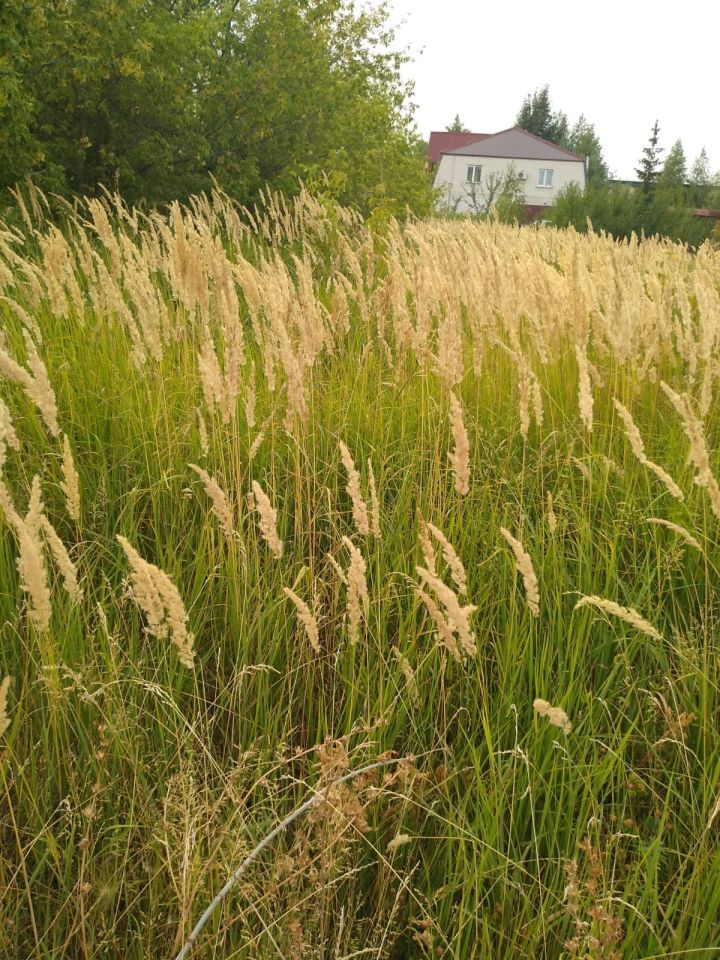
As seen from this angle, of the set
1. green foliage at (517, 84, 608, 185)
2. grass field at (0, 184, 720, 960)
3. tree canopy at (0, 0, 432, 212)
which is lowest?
grass field at (0, 184, 720, 960)

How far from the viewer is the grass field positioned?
123cm

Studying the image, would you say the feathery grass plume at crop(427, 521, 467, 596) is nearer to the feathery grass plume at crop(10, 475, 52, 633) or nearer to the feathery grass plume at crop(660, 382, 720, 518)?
the feathery grass plume at crop(660, 382, 720, 518)

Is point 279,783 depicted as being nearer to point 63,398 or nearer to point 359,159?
point 63,398

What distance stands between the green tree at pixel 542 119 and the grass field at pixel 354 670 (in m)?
Answer: 95.9

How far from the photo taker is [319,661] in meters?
1.71

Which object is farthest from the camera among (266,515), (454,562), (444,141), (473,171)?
(444,141)

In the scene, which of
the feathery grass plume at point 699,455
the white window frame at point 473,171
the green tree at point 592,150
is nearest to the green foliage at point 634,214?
the feathery grass plume at point 699,455

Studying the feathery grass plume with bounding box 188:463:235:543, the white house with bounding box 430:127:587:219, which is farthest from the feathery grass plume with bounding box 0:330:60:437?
the white house with bounding box 430:127:587:219

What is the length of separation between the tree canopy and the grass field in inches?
196

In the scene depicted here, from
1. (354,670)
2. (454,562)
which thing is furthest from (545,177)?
(454,562)

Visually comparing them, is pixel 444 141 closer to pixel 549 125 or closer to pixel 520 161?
pixel 520 161

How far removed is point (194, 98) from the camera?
10320 mm

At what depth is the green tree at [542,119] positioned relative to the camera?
87125mm

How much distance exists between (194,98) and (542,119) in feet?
292
